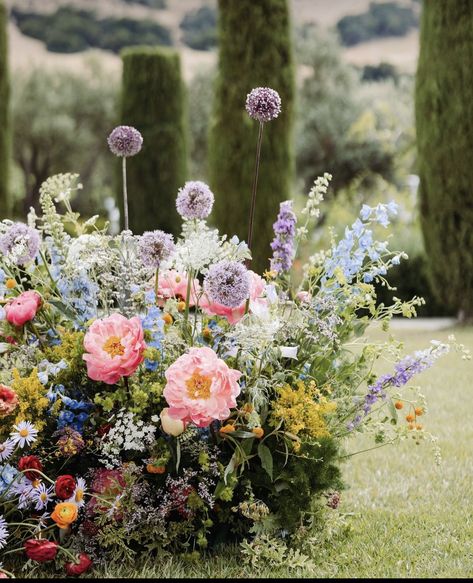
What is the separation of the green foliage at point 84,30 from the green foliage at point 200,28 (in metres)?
0.97

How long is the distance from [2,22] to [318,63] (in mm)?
10977

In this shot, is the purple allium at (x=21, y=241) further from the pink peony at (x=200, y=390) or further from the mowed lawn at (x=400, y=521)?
the mowed lawn at (x=400, y=521)

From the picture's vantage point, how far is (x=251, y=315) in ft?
6.46

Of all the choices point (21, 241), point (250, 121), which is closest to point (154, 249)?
point (21, 241)

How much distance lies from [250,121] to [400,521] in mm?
6272

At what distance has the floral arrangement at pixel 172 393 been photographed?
1861 millimetres

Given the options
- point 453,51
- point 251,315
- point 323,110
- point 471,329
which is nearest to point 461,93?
point 453,51

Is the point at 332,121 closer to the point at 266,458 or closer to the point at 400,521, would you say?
the point at 400,521

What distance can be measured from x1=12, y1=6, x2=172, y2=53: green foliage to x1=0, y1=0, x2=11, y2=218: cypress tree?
41.9ft

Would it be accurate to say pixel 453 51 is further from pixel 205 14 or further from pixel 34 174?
pixel 205 14

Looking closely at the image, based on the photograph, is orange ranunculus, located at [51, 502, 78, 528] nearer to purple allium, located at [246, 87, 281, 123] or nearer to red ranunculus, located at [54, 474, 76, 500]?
red ranunculus, located at [54, 474, 76, 500]

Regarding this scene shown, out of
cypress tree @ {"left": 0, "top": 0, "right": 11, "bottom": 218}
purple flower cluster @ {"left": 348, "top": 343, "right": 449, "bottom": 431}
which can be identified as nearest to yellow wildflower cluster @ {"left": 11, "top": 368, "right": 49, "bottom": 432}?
purple flower cluster @ {"left": 348, "top": 343, "right": 449, "bottom": 431}

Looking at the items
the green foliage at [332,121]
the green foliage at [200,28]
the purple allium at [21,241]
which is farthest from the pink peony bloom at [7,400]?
the green foliage at [200,28]

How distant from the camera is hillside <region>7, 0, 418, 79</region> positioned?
62.7 feet
